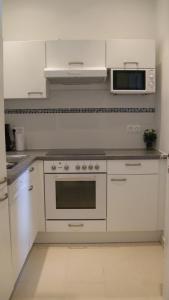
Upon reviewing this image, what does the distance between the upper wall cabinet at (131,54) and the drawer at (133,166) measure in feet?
3.22

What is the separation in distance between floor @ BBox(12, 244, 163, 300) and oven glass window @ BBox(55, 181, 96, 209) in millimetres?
424

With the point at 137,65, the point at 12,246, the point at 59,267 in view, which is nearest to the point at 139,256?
the point at 59,267

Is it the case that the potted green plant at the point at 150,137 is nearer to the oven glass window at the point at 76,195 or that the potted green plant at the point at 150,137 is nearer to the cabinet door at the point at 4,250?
A: the oven glass window at the point at 76,195

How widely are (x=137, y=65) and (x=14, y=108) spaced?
146 cm

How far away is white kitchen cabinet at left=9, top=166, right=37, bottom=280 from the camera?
1.97m

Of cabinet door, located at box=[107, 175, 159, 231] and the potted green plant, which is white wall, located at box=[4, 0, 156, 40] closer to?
the potted green plant

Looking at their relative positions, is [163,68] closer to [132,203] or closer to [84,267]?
[132,203]

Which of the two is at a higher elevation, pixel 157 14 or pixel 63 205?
pixel 157 14

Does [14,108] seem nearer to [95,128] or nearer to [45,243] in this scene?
[95,128]

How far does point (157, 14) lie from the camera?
311 cm

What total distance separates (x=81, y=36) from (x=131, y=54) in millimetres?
671

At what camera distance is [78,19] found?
321 centimetres

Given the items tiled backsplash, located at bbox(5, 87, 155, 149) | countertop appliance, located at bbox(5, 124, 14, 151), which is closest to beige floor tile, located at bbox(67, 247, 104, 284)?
tiled backsplash, located at bbox(5, 87, 155, 149)

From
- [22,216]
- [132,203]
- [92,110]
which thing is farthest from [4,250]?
[92,110]
